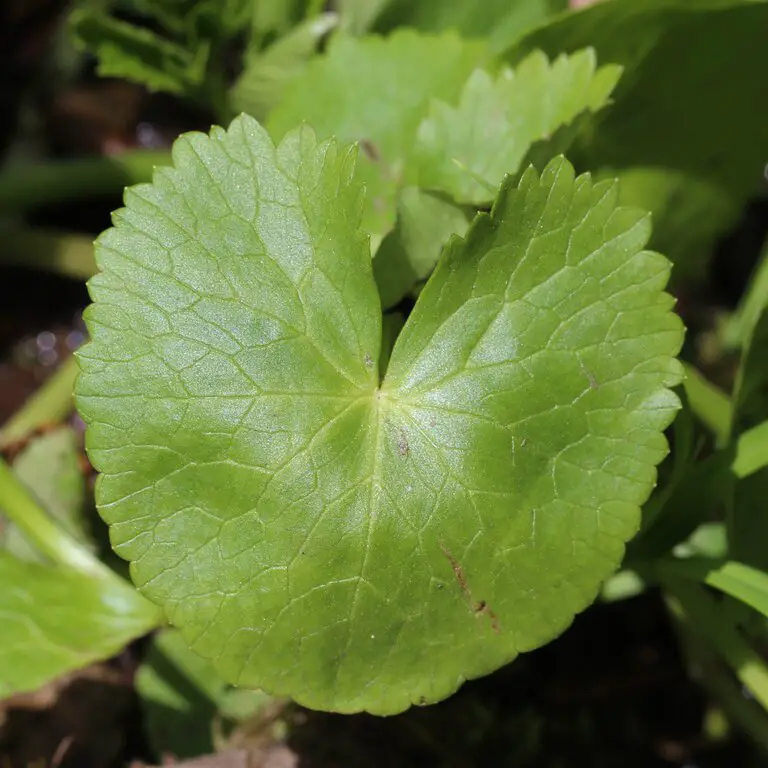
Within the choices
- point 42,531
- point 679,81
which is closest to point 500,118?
point 679,81

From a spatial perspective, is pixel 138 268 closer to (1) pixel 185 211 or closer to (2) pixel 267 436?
(1) pixel 185 211

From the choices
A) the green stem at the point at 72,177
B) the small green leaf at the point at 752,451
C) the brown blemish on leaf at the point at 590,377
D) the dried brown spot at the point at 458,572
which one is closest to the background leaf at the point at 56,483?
the green stem at the point at 72,177

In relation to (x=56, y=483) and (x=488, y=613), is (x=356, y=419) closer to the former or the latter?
(x=488, y=613)

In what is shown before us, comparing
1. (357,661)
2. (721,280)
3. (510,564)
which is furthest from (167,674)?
(721,280)

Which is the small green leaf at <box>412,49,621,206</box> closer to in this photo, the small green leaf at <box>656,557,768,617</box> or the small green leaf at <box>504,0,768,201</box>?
the small green leaf at <box>504,0,768,201</box>

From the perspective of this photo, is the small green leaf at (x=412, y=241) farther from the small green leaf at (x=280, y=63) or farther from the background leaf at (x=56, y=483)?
the background leaf at (x=56, y=483)

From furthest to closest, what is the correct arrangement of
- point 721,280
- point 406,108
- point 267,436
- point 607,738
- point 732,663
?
point 721,280, point 607,738, point 406,108, point 732,663, point 267,436
